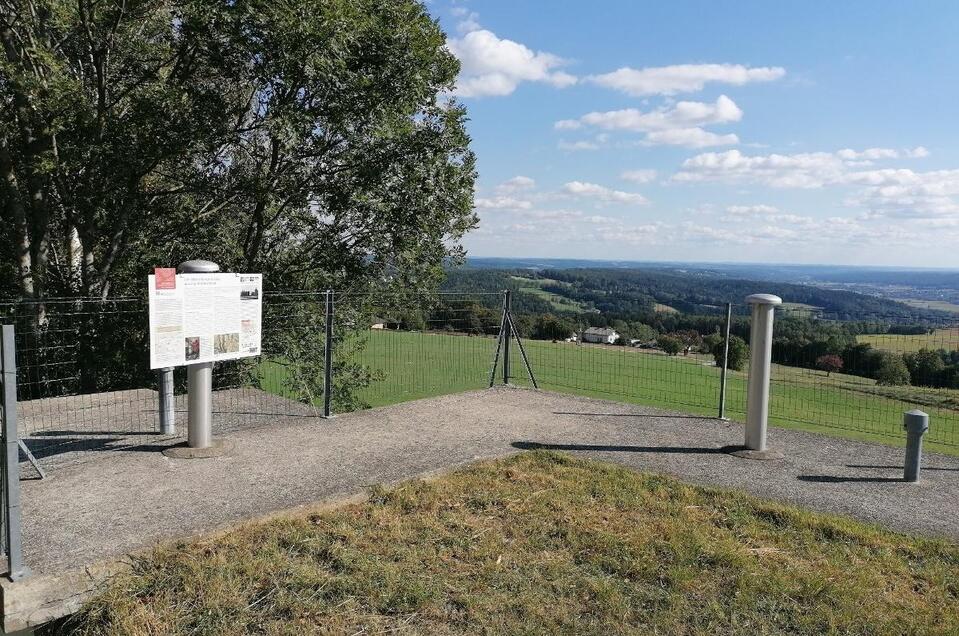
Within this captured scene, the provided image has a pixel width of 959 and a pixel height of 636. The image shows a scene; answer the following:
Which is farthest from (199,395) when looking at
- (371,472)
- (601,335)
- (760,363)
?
(601,335)

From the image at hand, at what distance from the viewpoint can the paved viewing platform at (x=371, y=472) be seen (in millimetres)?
4492

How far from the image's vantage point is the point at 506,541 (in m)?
4.77

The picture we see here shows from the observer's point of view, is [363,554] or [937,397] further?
[937,397]

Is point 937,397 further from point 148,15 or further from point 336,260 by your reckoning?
point 148,15

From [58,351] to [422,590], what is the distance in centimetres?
879

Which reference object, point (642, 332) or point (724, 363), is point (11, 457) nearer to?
point (724, 363)

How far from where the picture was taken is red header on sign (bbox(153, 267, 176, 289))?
5.91m

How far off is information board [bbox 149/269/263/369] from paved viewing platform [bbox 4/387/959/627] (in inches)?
40.3

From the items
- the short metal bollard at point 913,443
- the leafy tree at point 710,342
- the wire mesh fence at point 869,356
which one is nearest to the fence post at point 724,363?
the leafy tree at point 710,342

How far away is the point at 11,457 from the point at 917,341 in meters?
9.27

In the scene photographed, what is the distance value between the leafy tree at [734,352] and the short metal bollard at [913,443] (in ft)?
10.0

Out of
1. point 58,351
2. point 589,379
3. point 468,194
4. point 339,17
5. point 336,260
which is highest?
point 339,17

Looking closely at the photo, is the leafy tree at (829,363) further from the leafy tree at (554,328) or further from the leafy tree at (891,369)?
the leafy tree at (554,328)

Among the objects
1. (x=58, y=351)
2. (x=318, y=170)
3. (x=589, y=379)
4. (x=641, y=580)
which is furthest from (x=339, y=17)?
(x=589, y=379)
